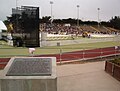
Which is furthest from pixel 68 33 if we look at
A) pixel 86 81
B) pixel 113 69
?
pixel 86 81

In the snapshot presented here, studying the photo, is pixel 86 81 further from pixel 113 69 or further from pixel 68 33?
pixel 68 33

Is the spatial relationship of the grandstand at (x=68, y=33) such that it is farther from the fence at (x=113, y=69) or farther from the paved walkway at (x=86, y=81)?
the fence at (x=113, y=69)

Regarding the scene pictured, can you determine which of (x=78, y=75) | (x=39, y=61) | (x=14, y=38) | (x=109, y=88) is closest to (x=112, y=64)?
(x=78, y=75)

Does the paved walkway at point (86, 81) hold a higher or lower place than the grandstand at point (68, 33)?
lower

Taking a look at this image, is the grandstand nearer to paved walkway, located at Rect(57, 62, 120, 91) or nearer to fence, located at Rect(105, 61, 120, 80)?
paved walkway, located at Rect(57, 62, 120, 91)

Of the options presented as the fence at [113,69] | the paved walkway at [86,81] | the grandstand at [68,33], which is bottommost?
the paved walkway at [86,81]

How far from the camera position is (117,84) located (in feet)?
36.8

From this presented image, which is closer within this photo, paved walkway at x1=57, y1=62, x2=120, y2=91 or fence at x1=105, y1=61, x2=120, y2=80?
paved walkway at x1=57, y1=62, x2=120, y2=91

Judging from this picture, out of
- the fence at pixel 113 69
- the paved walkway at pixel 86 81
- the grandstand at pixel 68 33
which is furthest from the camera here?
the grandstand at pixel 68 33

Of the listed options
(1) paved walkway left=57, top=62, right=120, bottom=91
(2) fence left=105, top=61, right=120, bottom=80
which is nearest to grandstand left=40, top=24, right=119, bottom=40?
(1) paved walkway left=57, top=62, right=120, bottom=91

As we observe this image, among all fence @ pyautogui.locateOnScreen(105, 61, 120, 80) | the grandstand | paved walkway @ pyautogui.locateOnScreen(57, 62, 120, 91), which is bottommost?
paved walkway @ pyautogui.locateOnScreen(57, 62, 120, 91)

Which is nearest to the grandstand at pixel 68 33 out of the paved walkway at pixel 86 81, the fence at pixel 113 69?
the paved walkway at pixel 86 81

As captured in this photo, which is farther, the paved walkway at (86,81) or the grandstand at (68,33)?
the grandstand at (68,33)

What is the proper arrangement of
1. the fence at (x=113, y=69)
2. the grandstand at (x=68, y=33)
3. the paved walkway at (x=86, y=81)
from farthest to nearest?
the grandstand at (x=68, y=33) → the fence at (x=113, y=69) → the paved walkway at (x=86, y=81)
